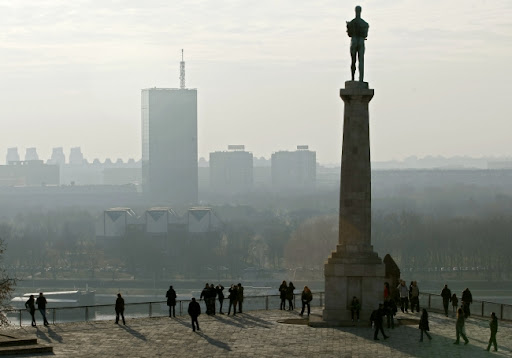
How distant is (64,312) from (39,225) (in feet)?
505

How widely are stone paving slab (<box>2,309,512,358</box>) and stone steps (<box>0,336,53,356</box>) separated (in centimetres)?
45

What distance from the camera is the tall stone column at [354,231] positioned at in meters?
41.0

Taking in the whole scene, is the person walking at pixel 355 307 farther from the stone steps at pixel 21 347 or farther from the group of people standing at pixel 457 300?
the stone steps at pixel 21 347

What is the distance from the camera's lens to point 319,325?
4031cm

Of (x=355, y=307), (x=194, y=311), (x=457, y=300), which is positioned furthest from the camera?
(x=457, y=300)

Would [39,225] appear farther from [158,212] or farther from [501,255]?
[501,255]

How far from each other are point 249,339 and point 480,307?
1061 centimetres

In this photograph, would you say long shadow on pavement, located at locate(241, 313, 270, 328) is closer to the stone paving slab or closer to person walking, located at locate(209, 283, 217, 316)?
the stone paving slab

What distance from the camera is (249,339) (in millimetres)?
37250

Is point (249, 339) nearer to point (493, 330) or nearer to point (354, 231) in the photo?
point (354, 231)

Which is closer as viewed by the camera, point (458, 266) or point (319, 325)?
point (319, 325)

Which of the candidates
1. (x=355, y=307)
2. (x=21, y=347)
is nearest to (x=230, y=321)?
(x=355, y=307)

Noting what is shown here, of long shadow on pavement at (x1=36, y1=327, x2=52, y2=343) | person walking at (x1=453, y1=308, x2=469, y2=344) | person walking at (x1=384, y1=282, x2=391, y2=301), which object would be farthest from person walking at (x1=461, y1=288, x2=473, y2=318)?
long shadow on pavement at (x1=36, y1=327, x2=52, y2=343)

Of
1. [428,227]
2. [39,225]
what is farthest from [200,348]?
[39,225]
